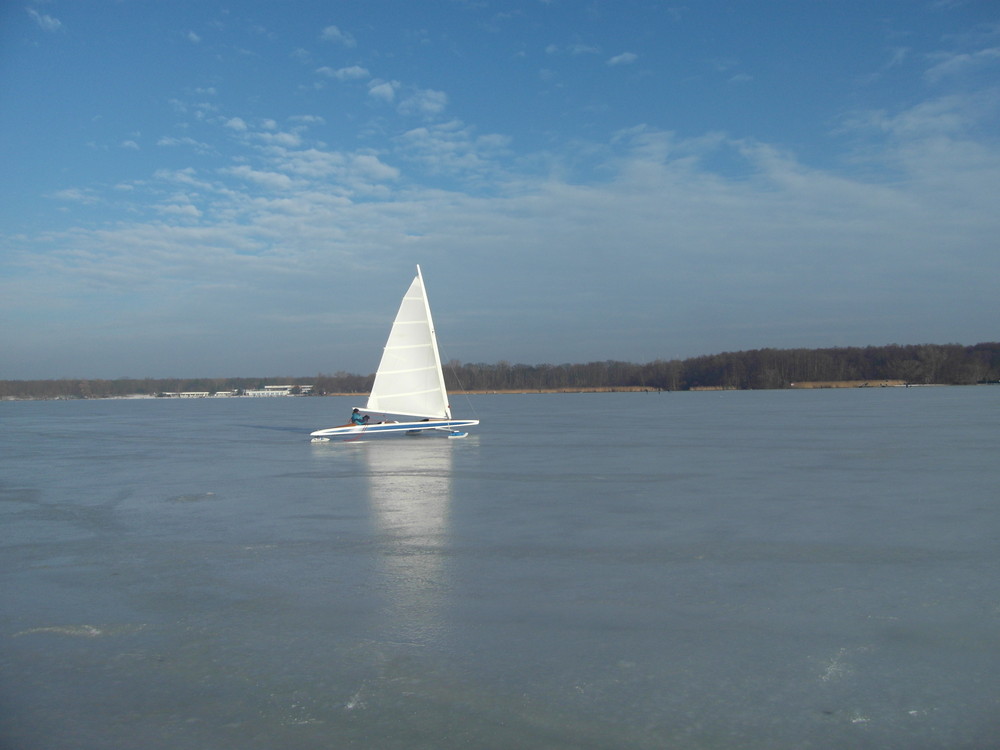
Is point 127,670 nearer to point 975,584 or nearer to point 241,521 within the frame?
point 241,521

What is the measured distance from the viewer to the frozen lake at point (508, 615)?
4102mm

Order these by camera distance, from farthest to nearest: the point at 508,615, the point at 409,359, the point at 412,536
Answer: the point at 409,359
the point at 412,536
the point at 508,615

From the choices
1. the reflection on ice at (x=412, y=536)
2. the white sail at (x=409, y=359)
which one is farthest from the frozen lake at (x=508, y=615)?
the white sail at (x=409, y=359)

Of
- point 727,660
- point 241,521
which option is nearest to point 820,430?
point 241,521

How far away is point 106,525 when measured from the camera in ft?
32.3

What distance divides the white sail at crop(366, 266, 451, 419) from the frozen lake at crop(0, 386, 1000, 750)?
28.2 feet

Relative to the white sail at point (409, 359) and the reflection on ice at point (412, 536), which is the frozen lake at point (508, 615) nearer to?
the reflection on ice at point (412, 536)

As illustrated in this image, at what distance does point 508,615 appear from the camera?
5.84m

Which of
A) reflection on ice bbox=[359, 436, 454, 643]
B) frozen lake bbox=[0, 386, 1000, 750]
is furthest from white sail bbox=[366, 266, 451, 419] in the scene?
frozen lake bbox=[0, 386, 1000, 750]

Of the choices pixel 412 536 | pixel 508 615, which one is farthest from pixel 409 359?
pixel 508 615

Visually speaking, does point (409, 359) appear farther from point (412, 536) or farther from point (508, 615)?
point (508, 615)

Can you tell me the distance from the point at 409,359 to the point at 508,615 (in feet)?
52.3

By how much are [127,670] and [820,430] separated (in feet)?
76.0

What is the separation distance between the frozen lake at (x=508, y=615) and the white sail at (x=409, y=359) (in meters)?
8.60
